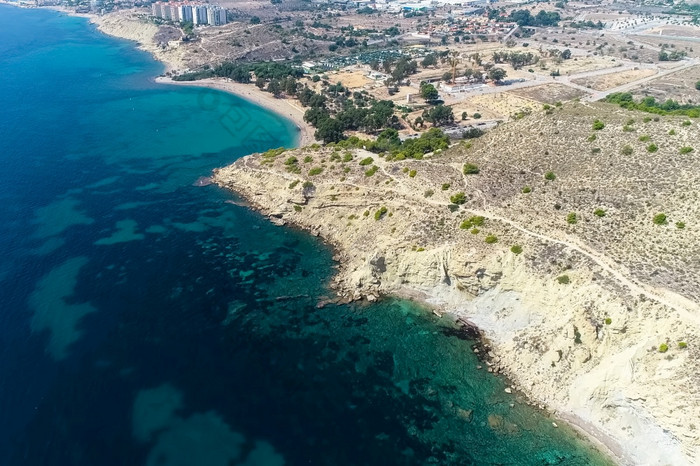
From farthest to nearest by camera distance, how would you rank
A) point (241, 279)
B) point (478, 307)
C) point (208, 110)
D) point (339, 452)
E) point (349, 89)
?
point (349, 89)
point (208, 110)
point (241, 279)
point (478, 307)
point (339, 452)

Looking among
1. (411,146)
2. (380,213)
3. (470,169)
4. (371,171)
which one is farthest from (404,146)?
(380,213)

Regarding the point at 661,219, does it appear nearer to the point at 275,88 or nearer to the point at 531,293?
the point at 531,293

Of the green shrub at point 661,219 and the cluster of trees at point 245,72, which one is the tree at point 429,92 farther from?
the green shrub at point 661,219

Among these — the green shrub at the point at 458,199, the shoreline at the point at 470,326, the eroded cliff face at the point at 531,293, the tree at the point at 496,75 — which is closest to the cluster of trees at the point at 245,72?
the tree at the point at 496,75

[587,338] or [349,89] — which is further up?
[349,89]

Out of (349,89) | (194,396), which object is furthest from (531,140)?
(349,89)

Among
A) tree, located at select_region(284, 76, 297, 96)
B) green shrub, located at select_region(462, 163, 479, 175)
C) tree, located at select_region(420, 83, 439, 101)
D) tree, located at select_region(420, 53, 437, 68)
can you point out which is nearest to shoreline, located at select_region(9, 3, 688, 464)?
tree, located at select_region(284, 76, 297, 96)

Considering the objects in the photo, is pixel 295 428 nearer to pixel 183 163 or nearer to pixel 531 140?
pixel 531 140
